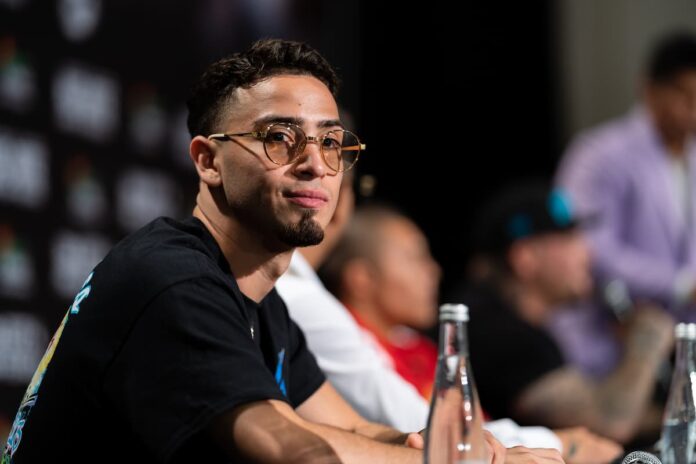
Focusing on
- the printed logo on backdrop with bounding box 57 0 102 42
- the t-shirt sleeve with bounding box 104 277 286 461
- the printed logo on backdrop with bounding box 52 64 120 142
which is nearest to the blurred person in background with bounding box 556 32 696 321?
Result: the printed logo on backdrop with bounding box 52 64 120 142

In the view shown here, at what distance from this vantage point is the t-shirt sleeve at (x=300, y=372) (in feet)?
5.64

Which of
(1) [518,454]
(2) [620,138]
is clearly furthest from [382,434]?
(2) [620,138]

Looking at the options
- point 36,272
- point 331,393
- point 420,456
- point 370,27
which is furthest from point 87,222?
point 370,27

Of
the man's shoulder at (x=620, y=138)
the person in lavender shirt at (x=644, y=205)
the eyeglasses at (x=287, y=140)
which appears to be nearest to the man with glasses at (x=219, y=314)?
the eyeglasses at (x=287, y=140)

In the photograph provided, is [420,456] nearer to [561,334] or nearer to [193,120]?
[193,120]

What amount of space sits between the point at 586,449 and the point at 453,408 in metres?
0.61

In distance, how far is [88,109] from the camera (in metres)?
2.81

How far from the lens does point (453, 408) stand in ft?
4.12

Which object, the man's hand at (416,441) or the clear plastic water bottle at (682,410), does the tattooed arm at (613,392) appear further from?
the man's hand at (416,441)

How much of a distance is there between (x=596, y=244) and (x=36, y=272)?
2012mm

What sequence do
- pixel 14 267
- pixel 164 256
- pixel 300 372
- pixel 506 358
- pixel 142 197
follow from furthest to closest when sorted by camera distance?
pixel 142 197 < pixel 506 358 < pixel 14 267 < pixel 300 372 < pixel 164 256

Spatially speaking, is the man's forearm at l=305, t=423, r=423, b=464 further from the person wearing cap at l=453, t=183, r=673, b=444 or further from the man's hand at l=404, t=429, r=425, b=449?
the person wearing cap at l=453, t=183, r=673, b=444

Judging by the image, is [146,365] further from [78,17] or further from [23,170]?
[78,17]

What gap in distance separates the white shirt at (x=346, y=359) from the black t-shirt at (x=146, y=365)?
2.29ft
